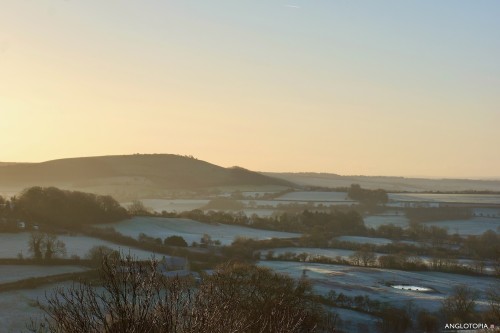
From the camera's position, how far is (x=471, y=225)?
9900 cm

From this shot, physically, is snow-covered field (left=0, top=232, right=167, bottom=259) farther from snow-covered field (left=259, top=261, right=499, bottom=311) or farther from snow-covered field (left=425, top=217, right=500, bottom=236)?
snow-covered field (left=425, top=217, right=500, bottom=236)

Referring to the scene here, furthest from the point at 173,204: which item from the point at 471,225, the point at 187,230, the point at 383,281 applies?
the point at 383,281

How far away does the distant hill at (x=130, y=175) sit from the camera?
13438 cm

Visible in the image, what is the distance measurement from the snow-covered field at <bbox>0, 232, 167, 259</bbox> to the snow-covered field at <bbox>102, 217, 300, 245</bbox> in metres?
8.34

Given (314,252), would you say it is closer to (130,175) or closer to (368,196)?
(368,196)

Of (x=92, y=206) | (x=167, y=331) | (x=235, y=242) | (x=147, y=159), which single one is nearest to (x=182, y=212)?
(x=92, y=206)

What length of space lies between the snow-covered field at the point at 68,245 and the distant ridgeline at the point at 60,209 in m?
9.06

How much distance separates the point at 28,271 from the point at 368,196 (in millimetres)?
86958

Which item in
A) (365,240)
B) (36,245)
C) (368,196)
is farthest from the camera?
(368,196)

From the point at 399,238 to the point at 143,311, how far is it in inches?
3142

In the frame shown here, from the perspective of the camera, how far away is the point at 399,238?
89.6 m

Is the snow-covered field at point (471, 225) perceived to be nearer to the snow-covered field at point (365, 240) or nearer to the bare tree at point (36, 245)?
the snow-covered field at point (365, 240)

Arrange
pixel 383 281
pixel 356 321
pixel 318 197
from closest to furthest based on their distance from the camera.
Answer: pixel 356 321
pixel 383 281
pixel 318 197

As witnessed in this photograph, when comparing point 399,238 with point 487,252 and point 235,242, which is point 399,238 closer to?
point 487,252
